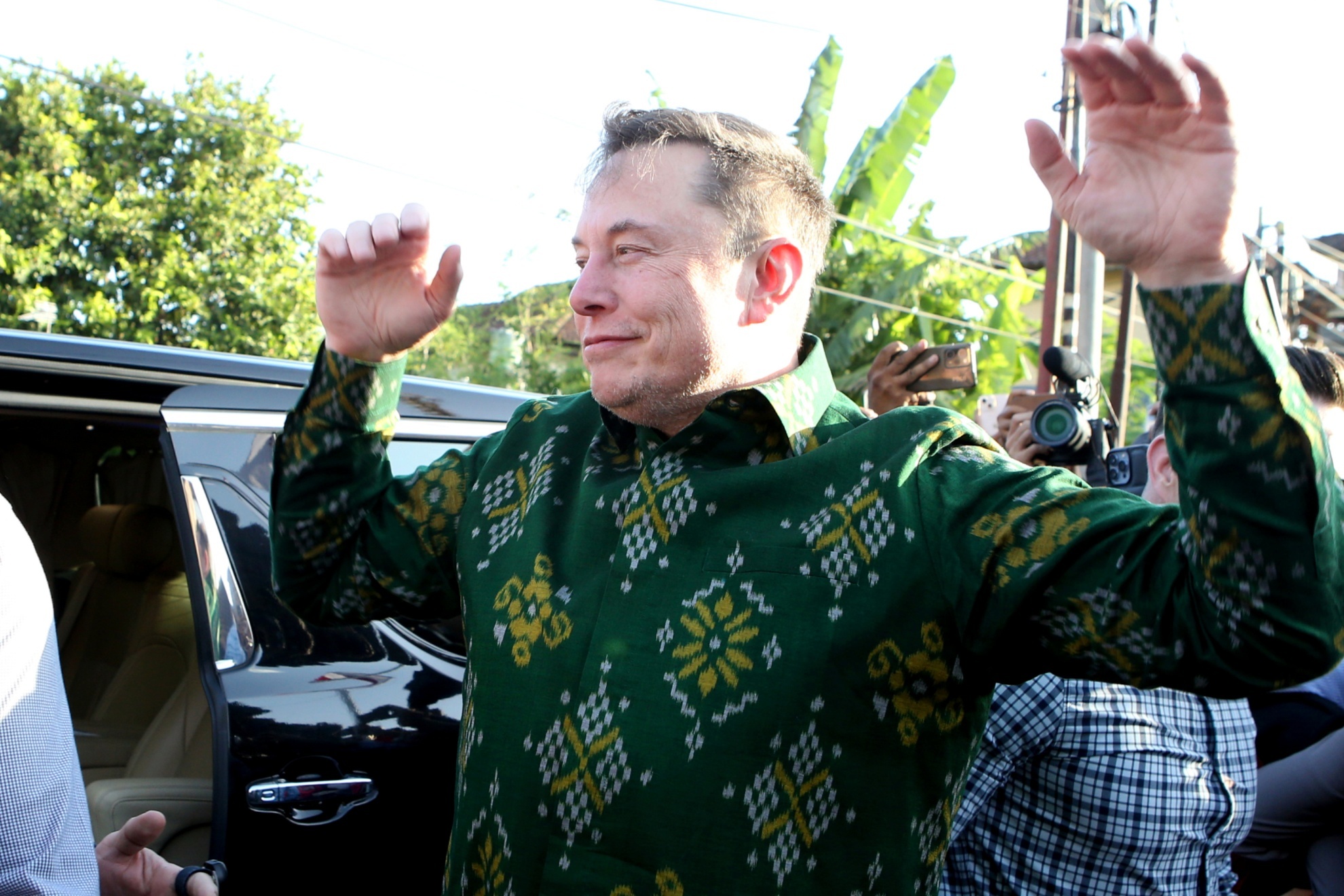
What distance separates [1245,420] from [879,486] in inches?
18.3

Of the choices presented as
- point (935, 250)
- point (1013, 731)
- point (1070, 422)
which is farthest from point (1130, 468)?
point (935, 250)

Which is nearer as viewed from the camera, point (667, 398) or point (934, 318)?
point (667, 398)

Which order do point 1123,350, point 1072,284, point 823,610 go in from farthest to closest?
point 1123,350
point 1072,284
point 823,610

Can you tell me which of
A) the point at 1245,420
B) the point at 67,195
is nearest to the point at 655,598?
the point at 1245,420

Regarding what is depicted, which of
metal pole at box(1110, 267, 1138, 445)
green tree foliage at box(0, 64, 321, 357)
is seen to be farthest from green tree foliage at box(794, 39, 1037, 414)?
green tree foliage at box(0, 64, 321, 357)

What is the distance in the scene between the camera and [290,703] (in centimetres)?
Result: 218

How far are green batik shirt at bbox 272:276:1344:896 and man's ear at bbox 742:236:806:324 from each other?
14cm

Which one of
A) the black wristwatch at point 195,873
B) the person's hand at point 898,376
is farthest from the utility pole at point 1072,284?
the black wristwatch at point 195,873

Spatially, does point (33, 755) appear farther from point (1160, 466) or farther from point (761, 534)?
point (1160, 466)

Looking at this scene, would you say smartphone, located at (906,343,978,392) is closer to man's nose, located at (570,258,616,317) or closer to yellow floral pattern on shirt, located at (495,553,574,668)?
man's nose, located at (570,258,616,317)

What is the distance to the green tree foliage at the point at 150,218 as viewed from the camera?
530 inches

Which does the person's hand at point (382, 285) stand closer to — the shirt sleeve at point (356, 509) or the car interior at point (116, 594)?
the shirt sleeve at point (356, 509)

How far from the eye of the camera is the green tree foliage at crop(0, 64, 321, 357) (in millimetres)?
13453

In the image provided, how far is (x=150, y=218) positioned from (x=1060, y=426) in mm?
13322
